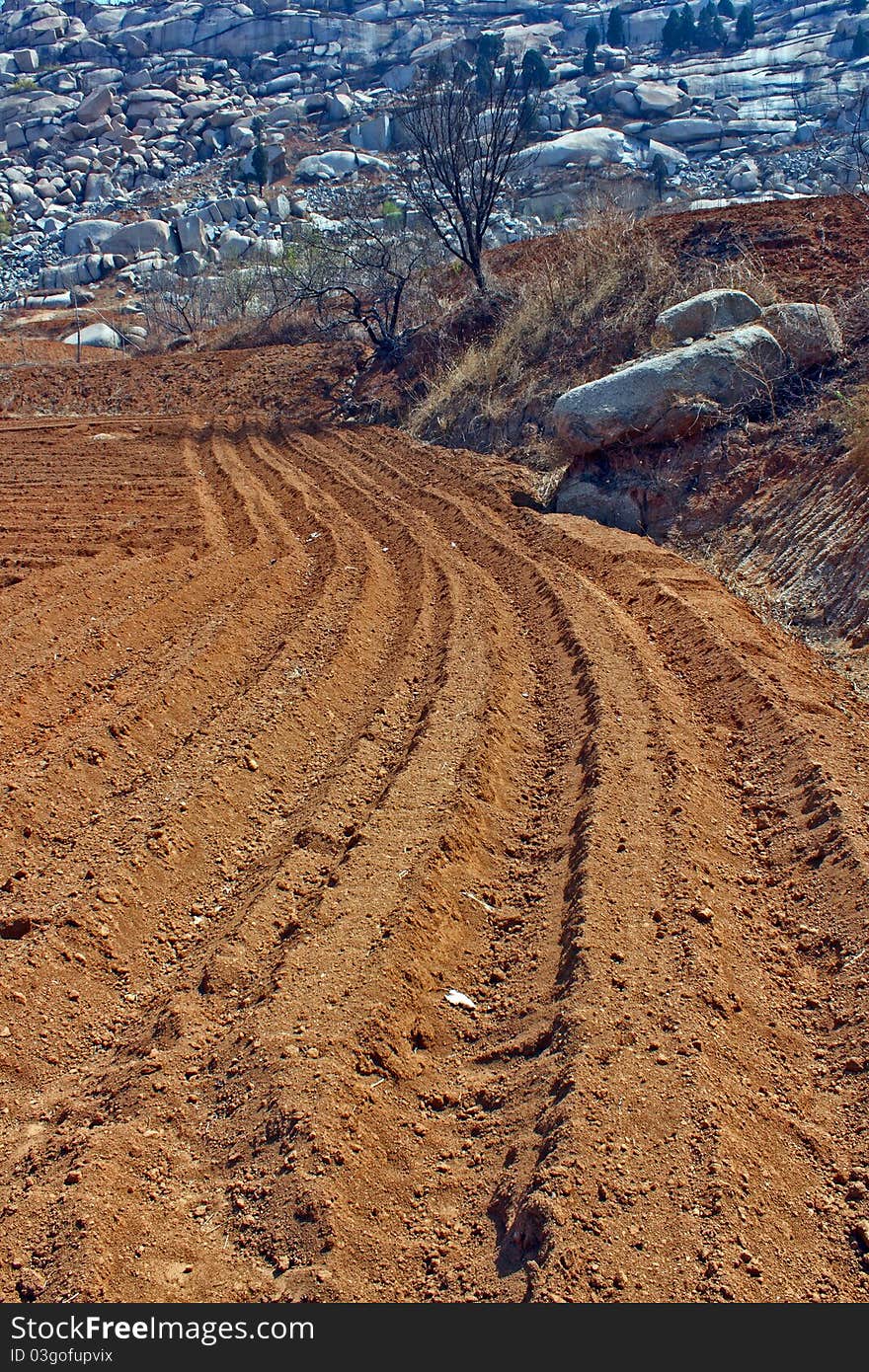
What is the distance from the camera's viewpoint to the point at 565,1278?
2.66 meters

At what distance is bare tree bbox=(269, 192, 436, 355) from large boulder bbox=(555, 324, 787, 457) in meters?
7.75

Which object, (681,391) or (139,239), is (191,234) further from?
(681,391)

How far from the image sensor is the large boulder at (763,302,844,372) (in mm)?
9617

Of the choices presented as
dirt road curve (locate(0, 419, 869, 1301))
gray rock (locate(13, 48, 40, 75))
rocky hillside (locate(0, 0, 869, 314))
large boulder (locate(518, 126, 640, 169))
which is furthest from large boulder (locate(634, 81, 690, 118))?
dirt road curve (locate(0, 419, 869, 1301))

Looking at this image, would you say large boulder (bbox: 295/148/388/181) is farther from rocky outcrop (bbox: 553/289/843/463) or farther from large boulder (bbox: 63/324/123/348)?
rocky outcrop (bbox: 553/289/843/463)

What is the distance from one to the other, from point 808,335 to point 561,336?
4.18 m

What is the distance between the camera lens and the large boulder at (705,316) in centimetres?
1053

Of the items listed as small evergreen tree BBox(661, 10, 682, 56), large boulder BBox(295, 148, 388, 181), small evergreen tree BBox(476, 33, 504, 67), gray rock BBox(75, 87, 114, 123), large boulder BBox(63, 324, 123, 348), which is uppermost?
small evergreen tree BBox(661, 10, 682, 56)

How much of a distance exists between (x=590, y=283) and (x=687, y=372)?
4.25m

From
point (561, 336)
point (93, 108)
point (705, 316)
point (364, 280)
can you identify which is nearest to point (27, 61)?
point (93, 108)

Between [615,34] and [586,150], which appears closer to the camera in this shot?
[586,150]

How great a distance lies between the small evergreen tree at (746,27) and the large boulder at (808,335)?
6391 centimetres

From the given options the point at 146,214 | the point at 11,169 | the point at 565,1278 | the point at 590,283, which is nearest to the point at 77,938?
the point at 565,1278

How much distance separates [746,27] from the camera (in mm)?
61125
